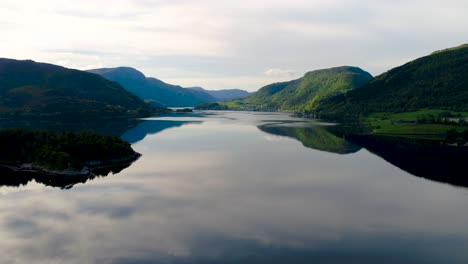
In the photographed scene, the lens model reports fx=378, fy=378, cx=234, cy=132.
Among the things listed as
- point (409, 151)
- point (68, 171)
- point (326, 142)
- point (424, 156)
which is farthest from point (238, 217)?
point (326, 142)

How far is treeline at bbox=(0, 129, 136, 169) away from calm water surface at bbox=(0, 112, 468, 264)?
12.6 meters

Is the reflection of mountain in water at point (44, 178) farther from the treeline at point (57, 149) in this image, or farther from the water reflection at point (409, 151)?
the water reflection at point (409, 151)

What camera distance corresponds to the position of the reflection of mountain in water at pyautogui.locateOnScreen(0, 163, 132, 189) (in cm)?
8231

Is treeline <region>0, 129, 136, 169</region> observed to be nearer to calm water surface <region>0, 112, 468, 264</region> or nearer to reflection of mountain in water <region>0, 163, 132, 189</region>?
reflection of mountain in water <region>0, 163, 132, 189</region>

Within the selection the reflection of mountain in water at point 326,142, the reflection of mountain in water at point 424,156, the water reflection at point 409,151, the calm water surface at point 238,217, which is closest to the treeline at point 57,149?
the calm water surface at point 238,217

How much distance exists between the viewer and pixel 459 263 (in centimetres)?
4456

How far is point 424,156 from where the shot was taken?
123 m

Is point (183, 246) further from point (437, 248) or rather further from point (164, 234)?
point (437, 248)

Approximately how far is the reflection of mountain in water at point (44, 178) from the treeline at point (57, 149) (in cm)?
391

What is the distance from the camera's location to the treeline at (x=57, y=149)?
94312 millimetres

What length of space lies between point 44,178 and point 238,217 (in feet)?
171

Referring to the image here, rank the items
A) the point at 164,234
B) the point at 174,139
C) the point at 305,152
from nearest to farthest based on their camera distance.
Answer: the point at 164,234 → the point at 305,152 → the point at 174,139

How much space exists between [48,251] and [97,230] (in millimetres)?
8027

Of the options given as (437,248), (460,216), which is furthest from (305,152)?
(437,248)
